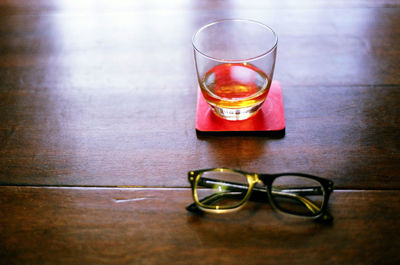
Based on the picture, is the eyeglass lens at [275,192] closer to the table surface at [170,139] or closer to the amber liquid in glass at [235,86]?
the table surface at [170,139]

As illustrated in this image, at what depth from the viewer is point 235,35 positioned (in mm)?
718

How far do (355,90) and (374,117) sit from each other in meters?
0.08

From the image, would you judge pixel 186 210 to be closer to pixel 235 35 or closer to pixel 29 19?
pixel 235 35

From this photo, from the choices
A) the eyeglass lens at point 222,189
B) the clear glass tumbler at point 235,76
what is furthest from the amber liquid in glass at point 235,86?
the eyeglass lens at point 222,189

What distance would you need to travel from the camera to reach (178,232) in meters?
0.50

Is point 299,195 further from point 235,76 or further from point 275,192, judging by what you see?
point 235,76

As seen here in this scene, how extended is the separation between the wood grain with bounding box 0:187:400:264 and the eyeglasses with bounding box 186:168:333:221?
0.05 ft

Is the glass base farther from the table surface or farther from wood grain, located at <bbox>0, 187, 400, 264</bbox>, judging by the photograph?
wood grain, located at <bbox>0, 187, 400, 264</bbox>

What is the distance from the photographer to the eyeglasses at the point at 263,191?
1.70 ft

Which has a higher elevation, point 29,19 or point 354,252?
point 29,19

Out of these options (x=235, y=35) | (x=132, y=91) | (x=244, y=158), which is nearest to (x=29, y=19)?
(x=132, y=91)

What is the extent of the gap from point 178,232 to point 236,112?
0.23m

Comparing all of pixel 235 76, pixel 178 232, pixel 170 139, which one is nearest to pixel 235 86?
pixel 235 76

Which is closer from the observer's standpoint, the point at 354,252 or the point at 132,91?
the point at 354,252
